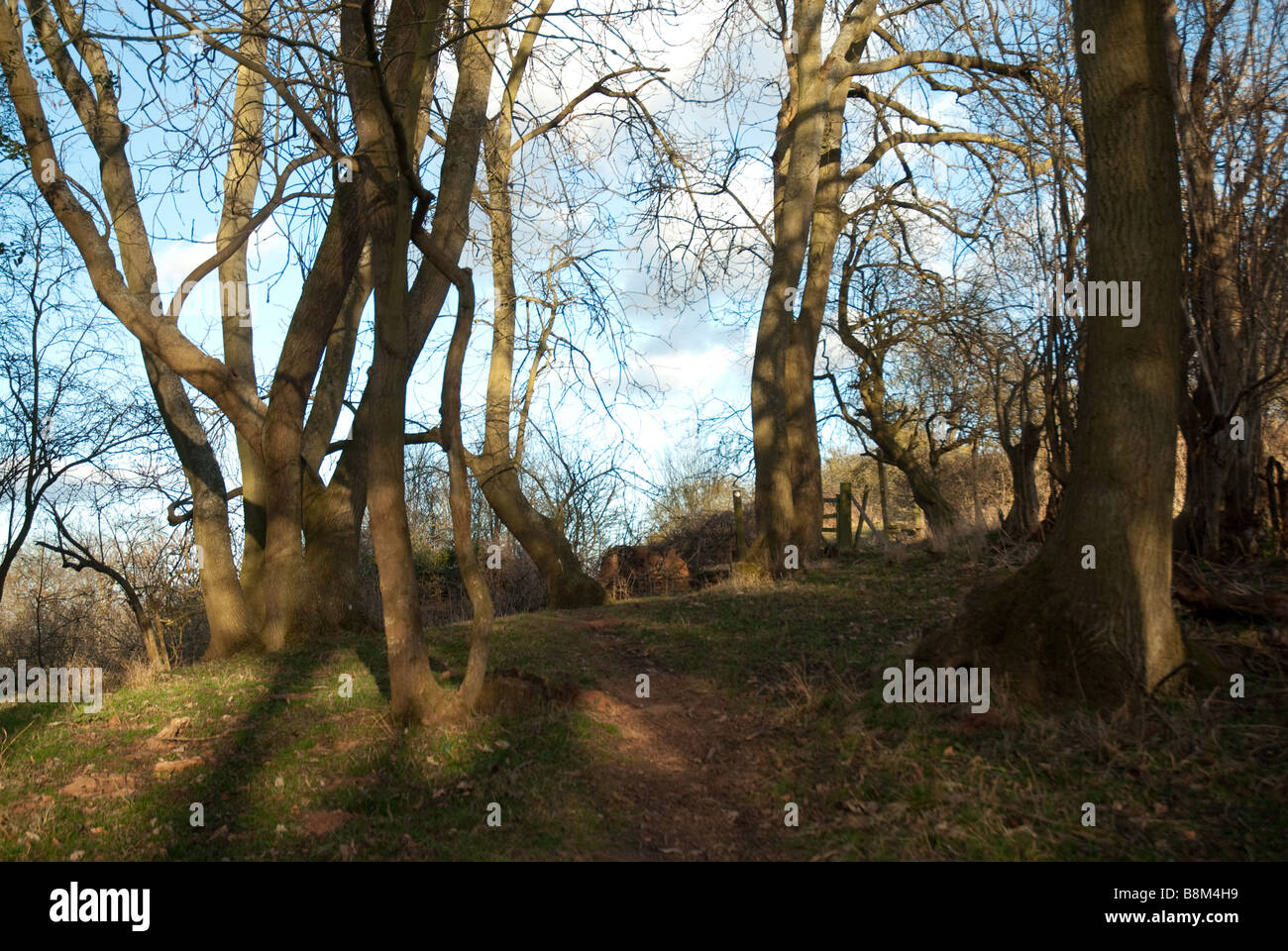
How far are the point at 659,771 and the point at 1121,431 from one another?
3.91m

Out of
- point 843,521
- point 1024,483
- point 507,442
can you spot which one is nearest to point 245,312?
point 507,442

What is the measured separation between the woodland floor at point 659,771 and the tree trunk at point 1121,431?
38 cm

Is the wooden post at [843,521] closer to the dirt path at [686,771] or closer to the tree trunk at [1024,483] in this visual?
the tree trunk at [1024,483]

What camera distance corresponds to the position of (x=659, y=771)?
676 cm

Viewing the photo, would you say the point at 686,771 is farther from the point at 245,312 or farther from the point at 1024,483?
the point at 245,312

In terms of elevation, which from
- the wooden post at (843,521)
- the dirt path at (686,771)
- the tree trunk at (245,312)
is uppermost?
the tree trunk at (245,312)

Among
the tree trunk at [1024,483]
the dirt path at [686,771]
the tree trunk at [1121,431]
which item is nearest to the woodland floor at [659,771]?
the dirt path at [686,771]

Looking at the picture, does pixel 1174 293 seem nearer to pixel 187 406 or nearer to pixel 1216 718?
pixel 1216 718

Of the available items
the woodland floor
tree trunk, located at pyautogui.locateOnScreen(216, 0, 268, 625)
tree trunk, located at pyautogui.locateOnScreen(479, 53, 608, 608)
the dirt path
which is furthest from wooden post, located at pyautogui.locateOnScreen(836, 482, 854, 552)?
tree trunk, located at pyautogui.locateOnScreen(216, 0, 268, 625)

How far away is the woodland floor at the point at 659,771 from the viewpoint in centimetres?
518

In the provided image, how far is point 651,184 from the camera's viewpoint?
12.4m

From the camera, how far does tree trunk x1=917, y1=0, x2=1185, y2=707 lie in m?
6.32

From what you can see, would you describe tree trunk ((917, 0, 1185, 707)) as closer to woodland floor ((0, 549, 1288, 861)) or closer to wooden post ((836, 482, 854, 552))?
woodland floor ((0, 549, 1288, 861))

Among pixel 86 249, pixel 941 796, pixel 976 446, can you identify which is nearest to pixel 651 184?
pixel 86 249
